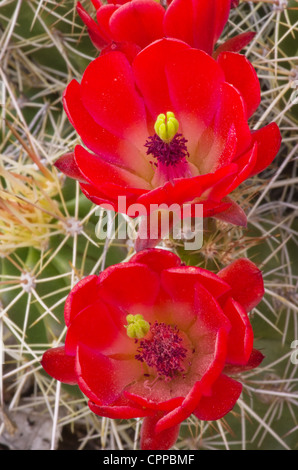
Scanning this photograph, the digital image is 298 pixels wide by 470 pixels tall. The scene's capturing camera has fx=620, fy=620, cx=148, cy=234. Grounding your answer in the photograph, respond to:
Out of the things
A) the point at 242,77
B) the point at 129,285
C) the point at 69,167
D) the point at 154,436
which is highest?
the point at 242,77

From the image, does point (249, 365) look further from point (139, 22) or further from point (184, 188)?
point (139, 22)

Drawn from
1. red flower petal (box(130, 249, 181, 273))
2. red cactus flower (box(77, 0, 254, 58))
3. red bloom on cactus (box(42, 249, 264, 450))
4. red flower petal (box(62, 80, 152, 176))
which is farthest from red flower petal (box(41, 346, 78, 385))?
red cactus flower (box(77, 0, 254, 58))

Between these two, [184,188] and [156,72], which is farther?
[156,72]

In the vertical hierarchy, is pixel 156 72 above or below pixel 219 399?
above

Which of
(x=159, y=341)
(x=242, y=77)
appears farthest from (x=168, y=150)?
(x=159, y=341)

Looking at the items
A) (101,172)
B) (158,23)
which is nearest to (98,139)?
(101,172)

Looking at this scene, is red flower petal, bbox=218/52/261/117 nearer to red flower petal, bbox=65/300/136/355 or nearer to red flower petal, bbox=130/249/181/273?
red flower petal, bbox=130/249/181/273

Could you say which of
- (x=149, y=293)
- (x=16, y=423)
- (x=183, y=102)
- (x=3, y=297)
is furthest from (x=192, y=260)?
(x=16, y=423)

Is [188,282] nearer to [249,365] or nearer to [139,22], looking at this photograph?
[249,365]
